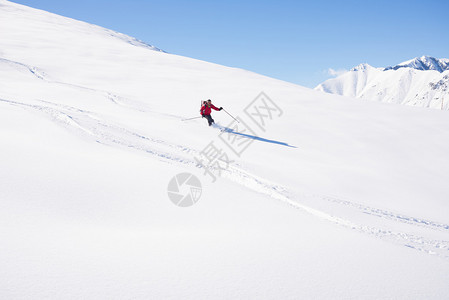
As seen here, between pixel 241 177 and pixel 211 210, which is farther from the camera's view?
pixel 241 177

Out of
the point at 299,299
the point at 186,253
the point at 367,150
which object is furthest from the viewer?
the point at 367,150

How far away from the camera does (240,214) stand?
180 inches

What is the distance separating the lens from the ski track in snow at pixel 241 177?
4.72m

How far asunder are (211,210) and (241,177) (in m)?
2.14

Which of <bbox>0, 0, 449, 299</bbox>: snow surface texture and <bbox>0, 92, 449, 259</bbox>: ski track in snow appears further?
<bbox>0, 92, 449, 259</bbox>: ski track in snow

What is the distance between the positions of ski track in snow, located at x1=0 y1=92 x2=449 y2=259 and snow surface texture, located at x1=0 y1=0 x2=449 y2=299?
0.04 metres

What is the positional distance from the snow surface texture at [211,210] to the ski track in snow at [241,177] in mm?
41

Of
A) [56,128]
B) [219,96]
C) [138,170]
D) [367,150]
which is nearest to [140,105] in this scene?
[219,96]

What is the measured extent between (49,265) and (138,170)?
2.95m

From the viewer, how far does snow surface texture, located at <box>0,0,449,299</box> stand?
2.81m

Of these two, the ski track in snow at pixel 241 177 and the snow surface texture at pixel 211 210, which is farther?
the ski track in snow at pixel 241 177

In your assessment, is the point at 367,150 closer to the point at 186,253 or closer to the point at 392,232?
the point at 392,232

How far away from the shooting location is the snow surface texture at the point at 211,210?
2812 millimetres

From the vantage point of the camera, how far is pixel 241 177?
6633 mm
